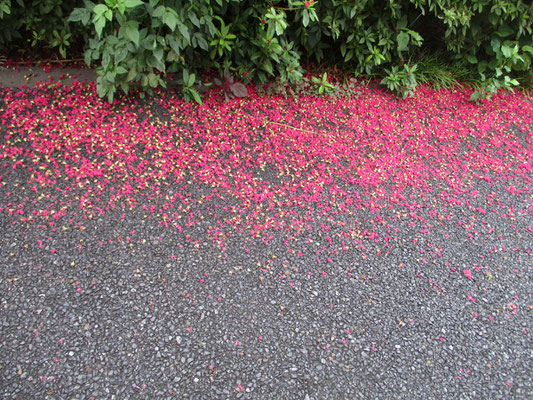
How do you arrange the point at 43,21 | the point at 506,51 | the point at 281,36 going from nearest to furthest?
the point at 43,21 < the point at 281,36 < the point at 506,51

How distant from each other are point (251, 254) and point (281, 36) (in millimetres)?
2080

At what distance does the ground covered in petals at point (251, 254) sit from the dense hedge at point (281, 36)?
37 cm

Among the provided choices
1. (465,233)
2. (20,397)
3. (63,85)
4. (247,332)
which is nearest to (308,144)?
(465,233)

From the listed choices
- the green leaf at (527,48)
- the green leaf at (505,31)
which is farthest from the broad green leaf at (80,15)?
the green leaf at (527,48)

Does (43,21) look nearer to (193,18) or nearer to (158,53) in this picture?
(158,53)

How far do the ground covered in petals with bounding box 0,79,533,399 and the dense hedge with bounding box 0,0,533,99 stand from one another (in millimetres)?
367

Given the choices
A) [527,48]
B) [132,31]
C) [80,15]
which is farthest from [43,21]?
[527,48]

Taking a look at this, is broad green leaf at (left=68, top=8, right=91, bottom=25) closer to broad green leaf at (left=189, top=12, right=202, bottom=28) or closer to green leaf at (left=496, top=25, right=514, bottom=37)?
broad green leaf at (left=189, top=12, right=202, bottom=28)

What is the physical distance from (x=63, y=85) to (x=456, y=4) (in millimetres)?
3648

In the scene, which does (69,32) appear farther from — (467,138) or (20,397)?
(467,138)

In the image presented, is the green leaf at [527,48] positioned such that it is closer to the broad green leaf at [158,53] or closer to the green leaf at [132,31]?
the broad green leaf at [158,53]

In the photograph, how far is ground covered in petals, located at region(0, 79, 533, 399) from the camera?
72.5 inches

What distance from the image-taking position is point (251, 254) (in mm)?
2326

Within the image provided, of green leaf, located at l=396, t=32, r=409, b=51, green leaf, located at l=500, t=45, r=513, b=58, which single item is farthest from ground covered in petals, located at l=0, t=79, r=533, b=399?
green leaf, located at l=500, t=45, r=513, b=58
